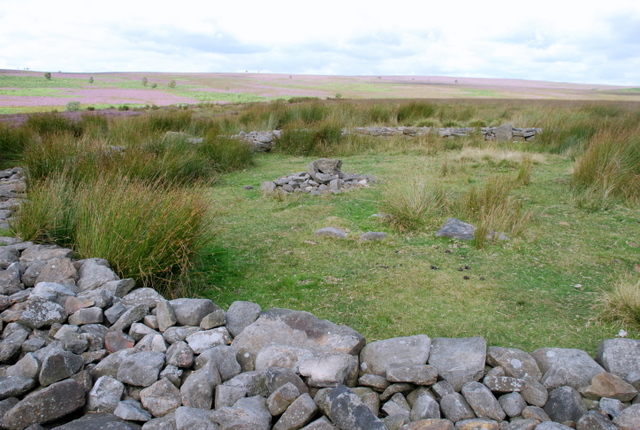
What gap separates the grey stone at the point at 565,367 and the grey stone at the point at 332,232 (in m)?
2.69

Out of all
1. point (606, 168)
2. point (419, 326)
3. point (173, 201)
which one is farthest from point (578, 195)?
point (173, 201)

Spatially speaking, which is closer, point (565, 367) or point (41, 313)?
point (565, 367)

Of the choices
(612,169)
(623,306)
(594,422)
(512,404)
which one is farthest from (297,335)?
(612,169)

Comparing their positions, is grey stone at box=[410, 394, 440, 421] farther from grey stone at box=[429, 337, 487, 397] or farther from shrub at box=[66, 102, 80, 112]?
shrub at box=[66, 102, 80, 112]

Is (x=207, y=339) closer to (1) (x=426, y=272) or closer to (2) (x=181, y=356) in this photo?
(2) (x=181, y=356)

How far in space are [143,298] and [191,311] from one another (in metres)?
0.43

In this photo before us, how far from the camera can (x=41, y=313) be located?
2.75 metres

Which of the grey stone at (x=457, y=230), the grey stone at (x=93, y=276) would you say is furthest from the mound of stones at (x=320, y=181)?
the grey stone at (x=93, y=276)

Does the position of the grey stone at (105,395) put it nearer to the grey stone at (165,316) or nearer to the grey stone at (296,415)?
the grey stone at (165,316)

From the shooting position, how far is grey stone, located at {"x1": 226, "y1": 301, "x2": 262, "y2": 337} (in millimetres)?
2895

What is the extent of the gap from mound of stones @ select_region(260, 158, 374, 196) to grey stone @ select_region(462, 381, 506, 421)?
5.05m

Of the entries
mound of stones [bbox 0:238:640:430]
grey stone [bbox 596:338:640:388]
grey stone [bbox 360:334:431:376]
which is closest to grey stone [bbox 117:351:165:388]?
mound of stones [bbox 0:238:640:430]

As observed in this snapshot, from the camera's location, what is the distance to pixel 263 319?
2.93 meters

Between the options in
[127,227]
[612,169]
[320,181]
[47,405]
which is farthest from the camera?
[320,181]
